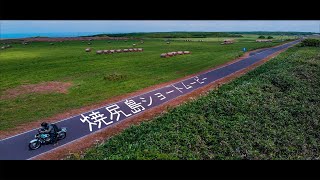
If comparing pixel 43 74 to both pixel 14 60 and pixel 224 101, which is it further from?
pixel 224 101

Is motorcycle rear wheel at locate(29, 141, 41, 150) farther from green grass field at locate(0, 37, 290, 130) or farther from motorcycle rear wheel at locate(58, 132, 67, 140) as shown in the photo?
green grass field at locate(0, 37, 290, 130)

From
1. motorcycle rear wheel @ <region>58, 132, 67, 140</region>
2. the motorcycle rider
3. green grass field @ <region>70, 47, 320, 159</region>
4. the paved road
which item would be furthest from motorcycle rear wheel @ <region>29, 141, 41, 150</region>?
green grass field @ <region>70, 47, 320, 159</region>

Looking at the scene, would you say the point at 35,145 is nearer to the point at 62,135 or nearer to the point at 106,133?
the point at 62,135

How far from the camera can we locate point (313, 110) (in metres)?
15.0

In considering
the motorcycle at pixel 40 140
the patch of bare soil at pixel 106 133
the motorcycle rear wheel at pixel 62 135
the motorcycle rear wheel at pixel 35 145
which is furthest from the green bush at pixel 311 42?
the motorcycle rear wheel at pixel 35 145

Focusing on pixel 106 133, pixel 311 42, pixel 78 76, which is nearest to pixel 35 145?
pixel 106 133

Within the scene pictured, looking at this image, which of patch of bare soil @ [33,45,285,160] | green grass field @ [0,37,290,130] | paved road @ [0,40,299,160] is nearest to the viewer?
patch of bare soil @ [33,45,285,160]

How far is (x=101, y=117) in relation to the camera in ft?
47.5

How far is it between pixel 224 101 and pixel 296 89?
605 centimetres

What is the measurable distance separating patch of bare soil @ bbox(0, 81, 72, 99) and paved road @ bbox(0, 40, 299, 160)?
5.21m

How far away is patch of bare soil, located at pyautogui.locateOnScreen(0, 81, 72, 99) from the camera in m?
18.8

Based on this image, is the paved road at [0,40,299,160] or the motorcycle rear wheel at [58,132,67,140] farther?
the motorcycle rear wheel at [58,132,67,140]

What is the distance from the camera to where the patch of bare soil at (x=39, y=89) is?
18766mm

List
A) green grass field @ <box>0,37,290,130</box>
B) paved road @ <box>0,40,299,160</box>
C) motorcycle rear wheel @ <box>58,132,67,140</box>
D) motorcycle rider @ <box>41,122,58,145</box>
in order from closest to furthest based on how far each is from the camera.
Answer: paved road @ <box>0,40,299,160</box>, motorcycle rider @ <box>41,122,58,145</box>, motorcycle rear wheel @ <box>58,132,67,140</box>, green grass field @ <box>0,37,290,130</box>
